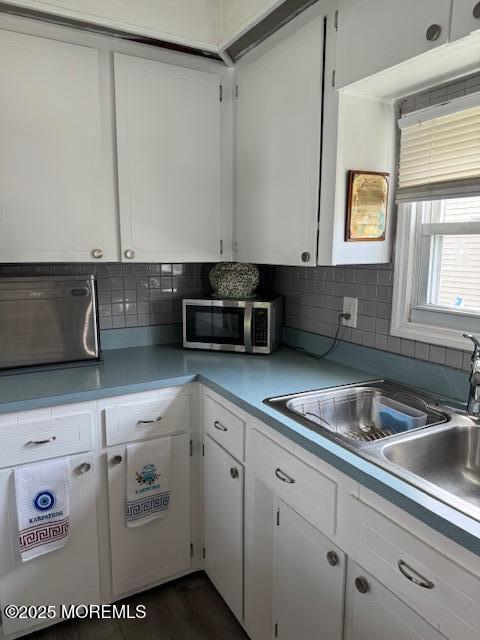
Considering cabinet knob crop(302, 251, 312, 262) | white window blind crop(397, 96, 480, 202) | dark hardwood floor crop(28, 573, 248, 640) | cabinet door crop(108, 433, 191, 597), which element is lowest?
dark hardwood floor crop(28, 573, 248, 640)

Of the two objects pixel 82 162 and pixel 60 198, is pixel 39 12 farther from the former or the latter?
pixel 60 198

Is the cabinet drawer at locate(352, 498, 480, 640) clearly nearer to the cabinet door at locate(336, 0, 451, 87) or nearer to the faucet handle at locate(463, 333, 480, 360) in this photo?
the faucet handle at locate(463, 333, 480, 360)

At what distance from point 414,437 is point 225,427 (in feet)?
2.27

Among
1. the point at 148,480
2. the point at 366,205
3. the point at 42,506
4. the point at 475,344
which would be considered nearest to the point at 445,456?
the point at 475,344

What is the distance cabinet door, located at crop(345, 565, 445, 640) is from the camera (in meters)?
0.95

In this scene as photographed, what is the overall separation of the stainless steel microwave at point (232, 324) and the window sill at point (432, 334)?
57cm

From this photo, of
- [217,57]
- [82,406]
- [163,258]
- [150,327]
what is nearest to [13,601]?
[82,406]

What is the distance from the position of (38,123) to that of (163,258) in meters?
0.69

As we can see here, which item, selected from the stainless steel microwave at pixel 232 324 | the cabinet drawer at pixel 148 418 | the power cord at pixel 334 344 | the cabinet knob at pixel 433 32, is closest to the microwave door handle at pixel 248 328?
the stainless steel microwave at pixel 232 324

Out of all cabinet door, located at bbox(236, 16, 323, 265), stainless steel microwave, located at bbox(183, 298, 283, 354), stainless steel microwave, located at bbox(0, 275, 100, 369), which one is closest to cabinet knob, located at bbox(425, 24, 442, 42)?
cabinet door, located at bbox(236, 16, 323, 265)

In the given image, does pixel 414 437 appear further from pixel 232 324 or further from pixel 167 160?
pixel 167 160

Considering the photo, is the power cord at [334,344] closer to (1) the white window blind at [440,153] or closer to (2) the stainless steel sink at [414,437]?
(2) the stainless steel sink at [414,437]

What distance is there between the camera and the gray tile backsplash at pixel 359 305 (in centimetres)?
161

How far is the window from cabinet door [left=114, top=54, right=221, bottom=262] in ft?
2.76
